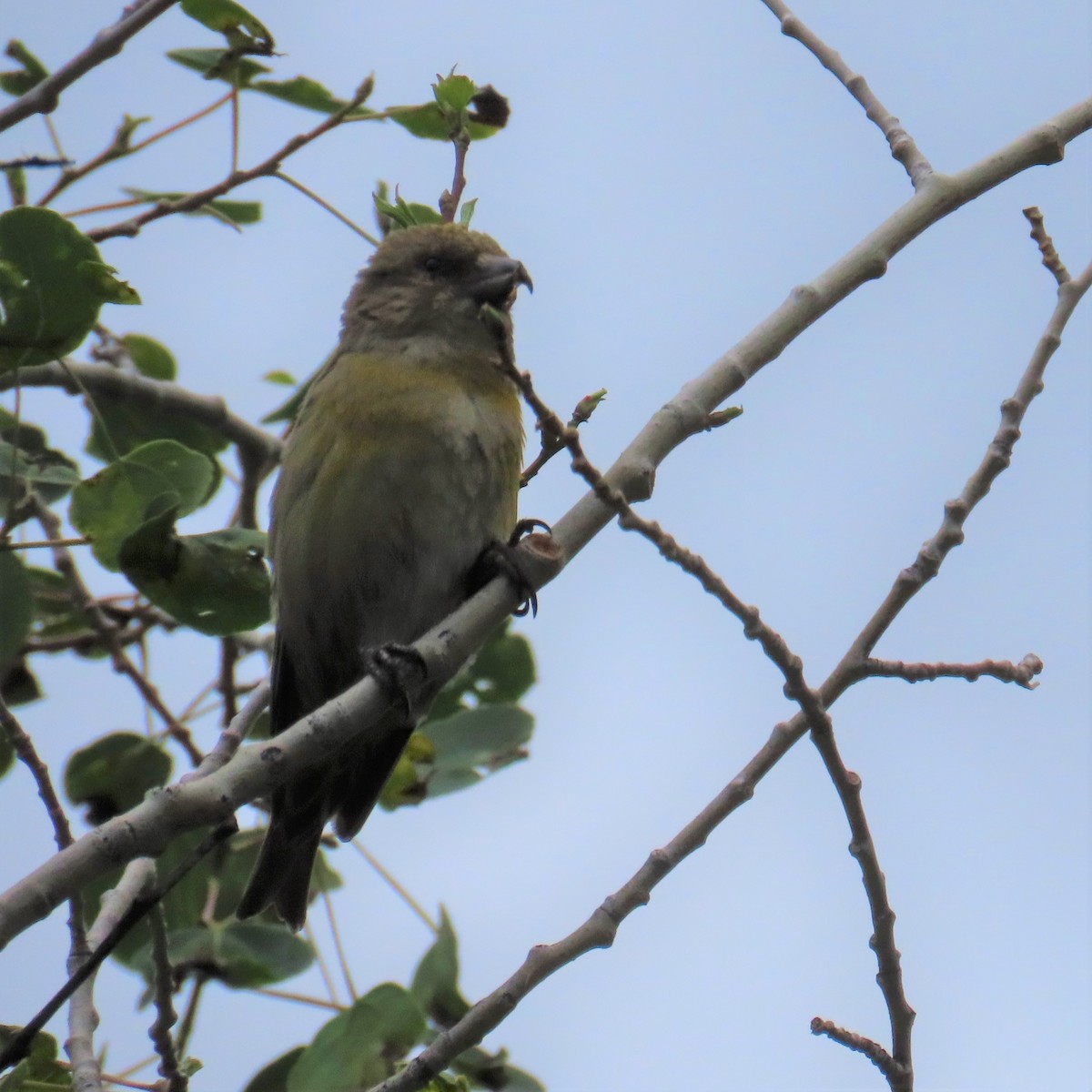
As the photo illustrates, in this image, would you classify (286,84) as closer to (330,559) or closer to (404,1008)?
(330,559)

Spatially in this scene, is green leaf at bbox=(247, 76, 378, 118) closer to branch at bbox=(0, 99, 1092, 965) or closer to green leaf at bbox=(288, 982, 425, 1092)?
branch at bbox=(0, 99, 1092, 965)

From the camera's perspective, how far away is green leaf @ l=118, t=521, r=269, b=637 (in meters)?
3.73

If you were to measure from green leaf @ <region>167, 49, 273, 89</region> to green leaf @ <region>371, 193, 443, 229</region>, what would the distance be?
2.35 feet

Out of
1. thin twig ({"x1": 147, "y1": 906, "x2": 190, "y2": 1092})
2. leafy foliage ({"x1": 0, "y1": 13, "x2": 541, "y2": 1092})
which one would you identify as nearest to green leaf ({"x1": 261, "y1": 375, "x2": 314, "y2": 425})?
leafy foliage ({"x1": 0, "y1": 13, "x2": 541, "y2": 1092})

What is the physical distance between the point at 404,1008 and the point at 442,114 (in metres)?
2.29

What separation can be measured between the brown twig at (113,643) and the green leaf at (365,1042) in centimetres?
102

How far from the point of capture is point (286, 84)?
14.7 ft

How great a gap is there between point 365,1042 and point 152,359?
2.65 m

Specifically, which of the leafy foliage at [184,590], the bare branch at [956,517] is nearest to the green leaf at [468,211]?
the leafy foliage at [184,590]

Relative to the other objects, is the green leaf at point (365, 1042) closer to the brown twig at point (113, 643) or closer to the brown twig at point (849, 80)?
the brown twig at point (113, 643)

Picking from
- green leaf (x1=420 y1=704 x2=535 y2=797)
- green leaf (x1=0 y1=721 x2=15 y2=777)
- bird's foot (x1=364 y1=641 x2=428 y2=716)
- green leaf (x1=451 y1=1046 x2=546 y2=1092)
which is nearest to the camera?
bird's foot (x1=364 y1=641 x2=428 y2=716)

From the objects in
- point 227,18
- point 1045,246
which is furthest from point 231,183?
point 1045,246

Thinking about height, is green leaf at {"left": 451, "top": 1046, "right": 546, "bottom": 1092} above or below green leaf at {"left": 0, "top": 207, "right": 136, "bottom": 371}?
below

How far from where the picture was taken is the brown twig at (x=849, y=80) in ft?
11.9
